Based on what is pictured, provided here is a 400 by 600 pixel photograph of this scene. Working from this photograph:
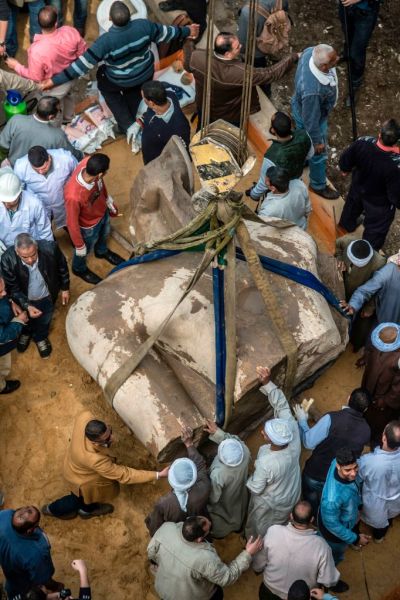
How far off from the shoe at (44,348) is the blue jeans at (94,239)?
0.83 metres

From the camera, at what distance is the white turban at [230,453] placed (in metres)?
6.17

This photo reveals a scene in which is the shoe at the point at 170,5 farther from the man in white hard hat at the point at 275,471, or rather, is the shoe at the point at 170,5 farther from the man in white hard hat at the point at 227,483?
the man in white hard hat at the point at 227,483

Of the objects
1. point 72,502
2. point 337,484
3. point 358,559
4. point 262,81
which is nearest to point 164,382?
point 72,502

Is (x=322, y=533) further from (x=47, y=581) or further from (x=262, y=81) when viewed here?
(x=262, y=81)

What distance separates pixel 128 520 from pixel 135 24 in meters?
5.07

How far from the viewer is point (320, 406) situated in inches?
312

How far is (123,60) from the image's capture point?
896 cm

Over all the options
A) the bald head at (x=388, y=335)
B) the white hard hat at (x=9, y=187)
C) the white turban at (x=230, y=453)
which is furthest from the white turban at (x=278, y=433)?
the white hard hat at (x=9, y=187)

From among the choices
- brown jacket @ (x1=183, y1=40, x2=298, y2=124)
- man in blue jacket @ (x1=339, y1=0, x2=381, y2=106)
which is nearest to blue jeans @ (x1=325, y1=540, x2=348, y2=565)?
brown jacket @ (x1=183, y1=40, x2=298, y2=124)

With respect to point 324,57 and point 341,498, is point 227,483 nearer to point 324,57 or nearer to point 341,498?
point 341,498

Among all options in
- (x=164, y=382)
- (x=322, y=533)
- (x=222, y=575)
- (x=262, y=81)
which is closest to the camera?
A: (x=222, y=575)

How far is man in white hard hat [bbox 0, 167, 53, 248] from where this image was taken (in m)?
7.39

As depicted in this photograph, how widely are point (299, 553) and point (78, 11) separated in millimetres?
7542

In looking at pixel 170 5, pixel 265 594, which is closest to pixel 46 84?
pixel 170 5
